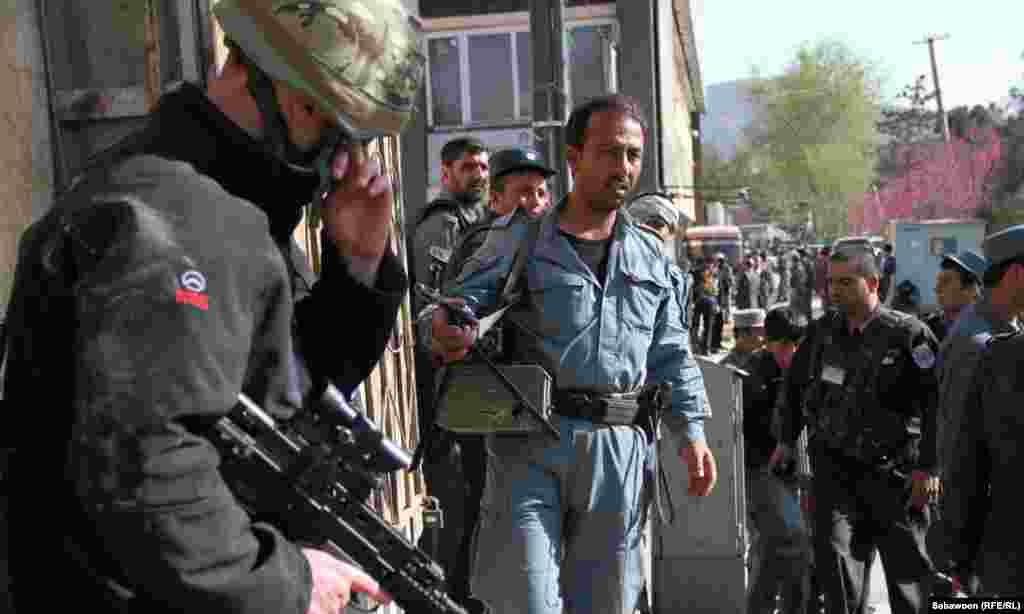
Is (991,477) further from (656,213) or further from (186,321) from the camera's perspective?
(656,213)

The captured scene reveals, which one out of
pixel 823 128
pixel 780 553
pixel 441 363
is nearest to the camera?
pixel 441 363

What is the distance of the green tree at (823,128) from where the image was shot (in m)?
73.1

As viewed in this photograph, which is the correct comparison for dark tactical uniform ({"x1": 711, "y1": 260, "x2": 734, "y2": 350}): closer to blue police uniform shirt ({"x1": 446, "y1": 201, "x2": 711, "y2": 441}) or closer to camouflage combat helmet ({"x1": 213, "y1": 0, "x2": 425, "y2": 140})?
blue police uniform shirt ({"x1": 446, "y1": 201, "x2": 711, "y2": 441})

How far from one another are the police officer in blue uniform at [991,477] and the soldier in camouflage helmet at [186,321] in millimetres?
2328

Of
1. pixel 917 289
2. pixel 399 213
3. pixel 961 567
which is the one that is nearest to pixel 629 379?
pixel 961 567

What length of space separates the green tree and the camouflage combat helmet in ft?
242

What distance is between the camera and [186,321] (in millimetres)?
1626

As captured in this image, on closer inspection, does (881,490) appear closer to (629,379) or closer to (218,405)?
(629,379)

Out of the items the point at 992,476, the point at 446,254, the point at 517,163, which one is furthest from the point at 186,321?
the point at 517,163

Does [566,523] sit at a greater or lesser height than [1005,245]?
lesser

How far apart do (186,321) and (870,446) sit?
473cm

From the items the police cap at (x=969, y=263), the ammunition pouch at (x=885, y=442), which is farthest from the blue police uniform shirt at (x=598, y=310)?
the police cap at (x=969, y=263)

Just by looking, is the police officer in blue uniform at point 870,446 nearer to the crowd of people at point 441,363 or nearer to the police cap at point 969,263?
the crowd of people at point 441,363

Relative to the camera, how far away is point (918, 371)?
5891 millimetres
